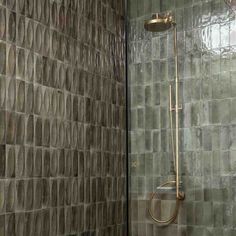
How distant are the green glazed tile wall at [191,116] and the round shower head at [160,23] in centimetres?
3

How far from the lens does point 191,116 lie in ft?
6.87

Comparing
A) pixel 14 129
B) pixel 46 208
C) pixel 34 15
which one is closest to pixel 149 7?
pixel 34 15

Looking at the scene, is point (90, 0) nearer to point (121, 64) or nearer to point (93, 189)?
point (121, 64)

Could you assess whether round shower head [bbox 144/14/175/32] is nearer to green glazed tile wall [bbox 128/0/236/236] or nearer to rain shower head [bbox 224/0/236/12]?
green glazed tile wall [bbox 128/0/236/236]

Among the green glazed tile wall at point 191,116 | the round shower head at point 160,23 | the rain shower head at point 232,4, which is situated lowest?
the green glazed tile wall at point 191,116

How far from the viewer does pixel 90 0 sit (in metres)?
2.43

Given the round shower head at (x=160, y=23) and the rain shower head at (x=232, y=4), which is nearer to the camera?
the rain shower head at (x=232, y=4)

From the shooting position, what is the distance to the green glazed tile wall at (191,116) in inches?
79.6

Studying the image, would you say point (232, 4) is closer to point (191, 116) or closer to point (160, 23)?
point (160, 23)

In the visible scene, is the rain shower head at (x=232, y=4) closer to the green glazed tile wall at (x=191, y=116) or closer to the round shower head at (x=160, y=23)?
the green glazed tile wall at (x=191, y=116)

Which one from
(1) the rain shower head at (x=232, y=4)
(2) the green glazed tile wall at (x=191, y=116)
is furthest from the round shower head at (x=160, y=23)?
(1) the rain shower head at (x=232, y=4)

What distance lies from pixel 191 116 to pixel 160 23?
47cm

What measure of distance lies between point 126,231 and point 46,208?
1.56 feet

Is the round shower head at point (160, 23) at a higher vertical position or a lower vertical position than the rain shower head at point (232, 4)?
lower
